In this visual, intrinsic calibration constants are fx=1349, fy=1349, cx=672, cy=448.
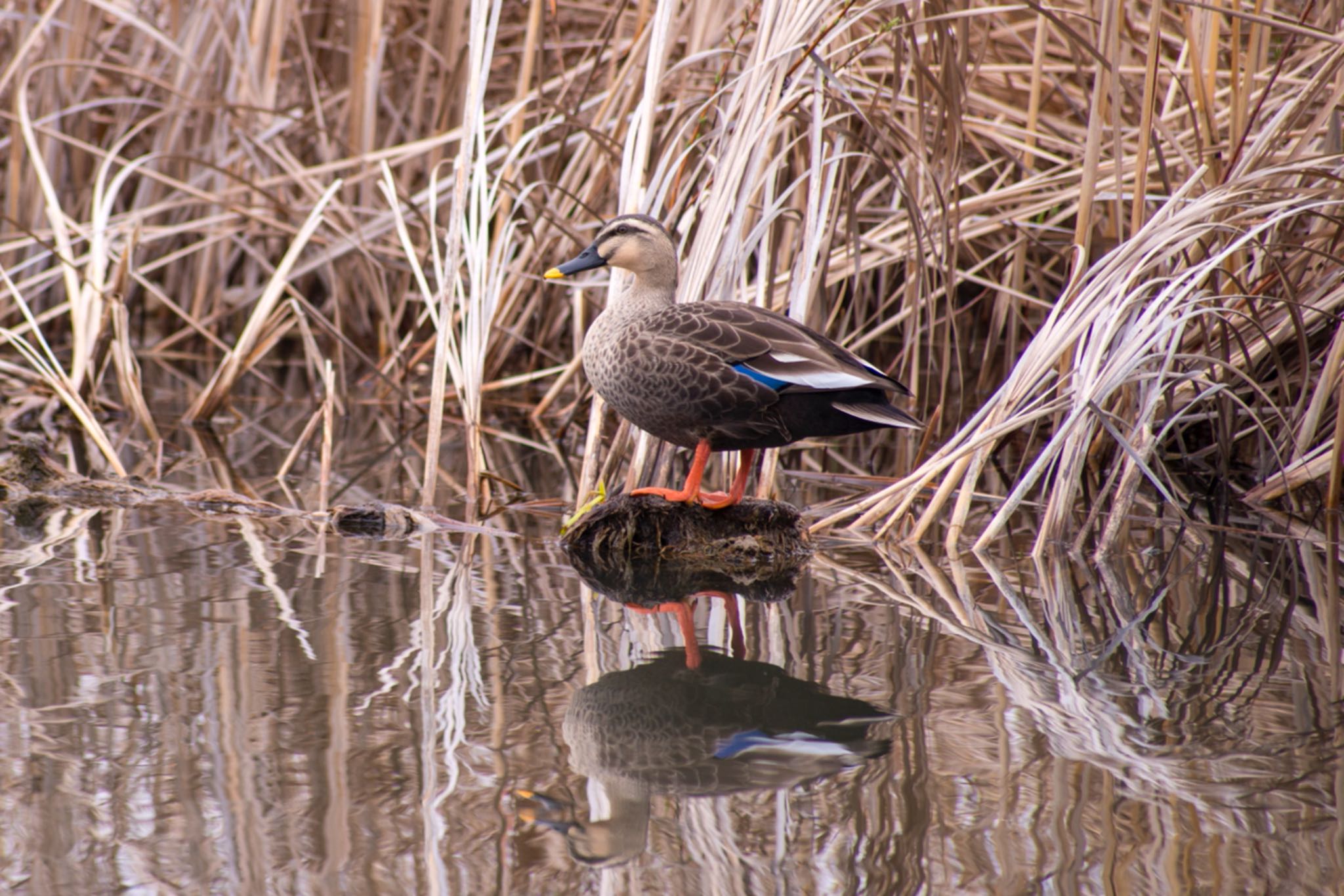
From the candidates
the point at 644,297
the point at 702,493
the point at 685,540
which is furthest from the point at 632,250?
the point at 685,540

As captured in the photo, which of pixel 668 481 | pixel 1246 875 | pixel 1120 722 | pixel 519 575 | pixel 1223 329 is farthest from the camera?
pixel 668 481

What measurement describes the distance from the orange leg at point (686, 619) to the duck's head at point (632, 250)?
0.96 meters

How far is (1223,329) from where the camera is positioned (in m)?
3.92

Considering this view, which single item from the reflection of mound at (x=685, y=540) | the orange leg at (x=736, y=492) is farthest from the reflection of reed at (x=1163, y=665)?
the orange leg at (x=736, y=492)

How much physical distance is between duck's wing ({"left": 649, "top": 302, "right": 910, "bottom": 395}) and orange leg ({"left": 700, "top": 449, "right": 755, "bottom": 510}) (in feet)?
1.17

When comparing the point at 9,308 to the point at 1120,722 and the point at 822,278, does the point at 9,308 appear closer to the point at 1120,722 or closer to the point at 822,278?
the point at 822,278

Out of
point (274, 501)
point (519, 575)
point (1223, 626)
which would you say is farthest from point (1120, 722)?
point (274, 501)

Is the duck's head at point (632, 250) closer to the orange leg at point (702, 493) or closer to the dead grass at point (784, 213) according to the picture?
the dead grass at point (784, 213)

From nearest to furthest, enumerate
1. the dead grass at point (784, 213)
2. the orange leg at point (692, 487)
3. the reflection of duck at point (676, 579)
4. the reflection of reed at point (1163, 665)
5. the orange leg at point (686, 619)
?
1. the reflection of reed at point (1163, 665)
2. the orange leg at point (686, 619)
3. the reflection of duck at point (676, 579)
4. the orange leg at point (692, 487)
5. the dead grass at point (784, 213)

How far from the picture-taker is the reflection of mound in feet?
10.9

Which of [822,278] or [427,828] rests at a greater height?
[822,278]

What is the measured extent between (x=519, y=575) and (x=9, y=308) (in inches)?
173

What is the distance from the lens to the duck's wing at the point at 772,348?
3068 mm

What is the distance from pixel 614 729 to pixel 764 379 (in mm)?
1152
